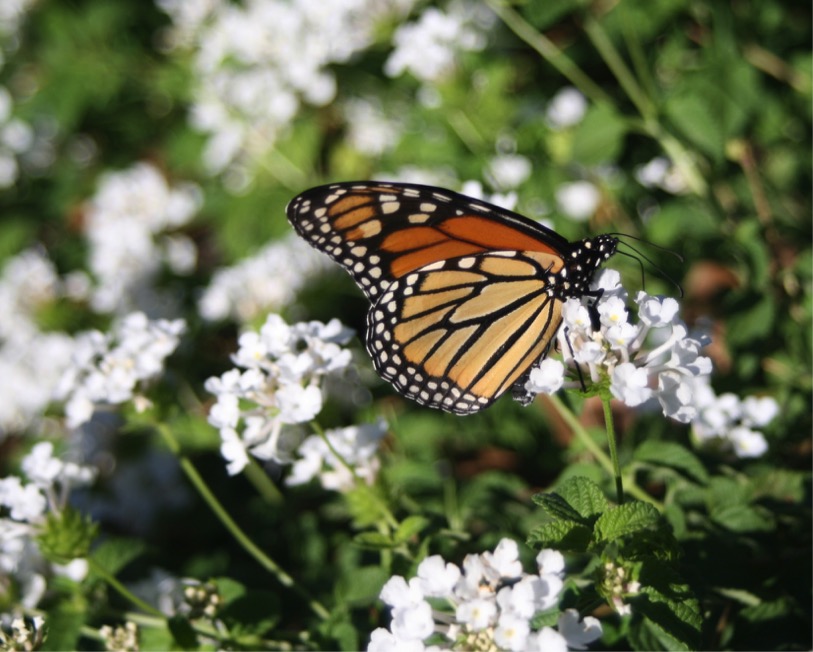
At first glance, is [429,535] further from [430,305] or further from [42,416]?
[42,416]

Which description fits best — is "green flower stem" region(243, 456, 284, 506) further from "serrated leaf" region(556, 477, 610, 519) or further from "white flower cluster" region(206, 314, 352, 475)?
"serrated leaf" region(556, 477, 610, 519)

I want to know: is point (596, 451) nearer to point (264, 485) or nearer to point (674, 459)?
point (674, 459)

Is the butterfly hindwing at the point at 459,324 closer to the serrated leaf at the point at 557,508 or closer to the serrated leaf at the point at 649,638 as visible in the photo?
the serrated leaf at the point at 557,508

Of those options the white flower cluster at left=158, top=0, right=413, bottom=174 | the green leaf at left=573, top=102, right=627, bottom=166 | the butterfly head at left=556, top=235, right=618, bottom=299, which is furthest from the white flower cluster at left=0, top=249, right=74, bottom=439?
the butterfly head at left=556, top=235, right=618, bottom=299

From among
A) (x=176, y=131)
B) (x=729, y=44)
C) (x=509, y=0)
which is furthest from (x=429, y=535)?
(x=176, y=131)

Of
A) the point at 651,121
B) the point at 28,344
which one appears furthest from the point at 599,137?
the point at 28,344

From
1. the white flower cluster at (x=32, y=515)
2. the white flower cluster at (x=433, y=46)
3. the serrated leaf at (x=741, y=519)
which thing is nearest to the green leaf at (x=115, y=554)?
the white flower cluster at (x=32, y=515)
